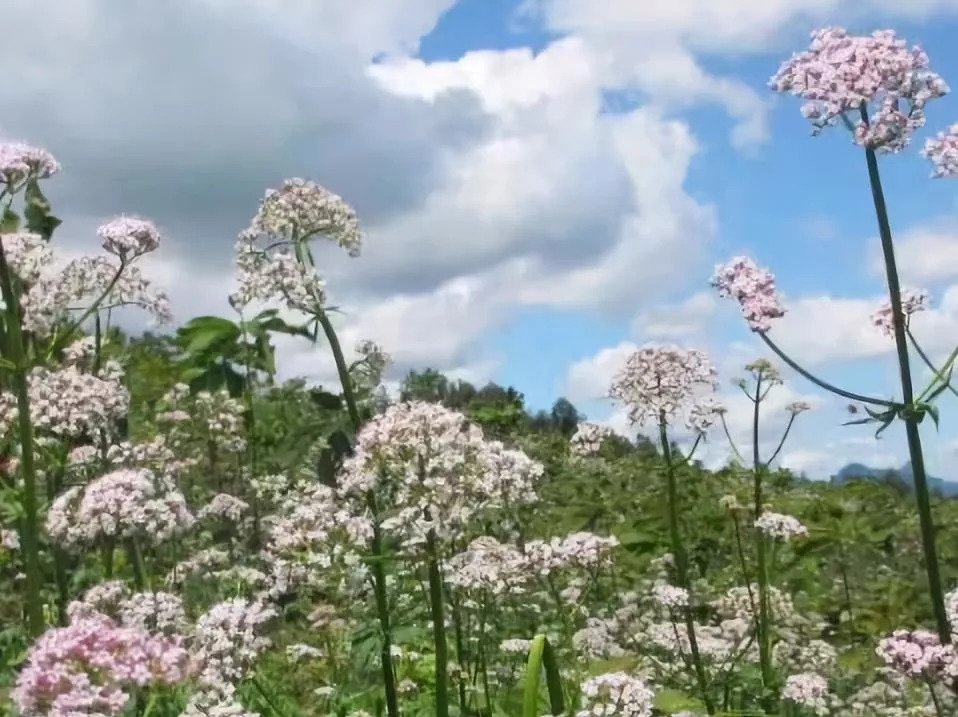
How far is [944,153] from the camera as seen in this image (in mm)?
4445

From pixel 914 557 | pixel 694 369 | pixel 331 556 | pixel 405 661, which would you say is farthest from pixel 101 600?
pixel 914 557

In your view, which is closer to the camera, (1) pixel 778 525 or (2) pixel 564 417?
(1) pixel 778 525

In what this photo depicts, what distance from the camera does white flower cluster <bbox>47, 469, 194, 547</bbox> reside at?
5.05 meters

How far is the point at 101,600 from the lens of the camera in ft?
16.6

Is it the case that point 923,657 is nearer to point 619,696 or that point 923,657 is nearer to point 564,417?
point 619,696

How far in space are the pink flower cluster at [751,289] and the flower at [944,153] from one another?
680 mm

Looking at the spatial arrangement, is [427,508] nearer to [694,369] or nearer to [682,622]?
[694,369]

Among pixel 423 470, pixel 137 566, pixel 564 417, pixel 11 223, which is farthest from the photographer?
pixel 564 417

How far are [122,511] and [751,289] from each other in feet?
8.31

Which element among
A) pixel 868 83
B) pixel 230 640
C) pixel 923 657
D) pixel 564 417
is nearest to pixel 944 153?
pixel 868 83

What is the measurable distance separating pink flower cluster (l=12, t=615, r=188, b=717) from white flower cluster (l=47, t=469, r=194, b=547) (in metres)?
1.64

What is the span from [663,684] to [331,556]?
166cm

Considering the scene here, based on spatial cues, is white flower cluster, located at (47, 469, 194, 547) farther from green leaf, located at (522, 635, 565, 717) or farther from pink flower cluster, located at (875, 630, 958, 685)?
pink flower cluster, located at (875, 630, 958, 685)

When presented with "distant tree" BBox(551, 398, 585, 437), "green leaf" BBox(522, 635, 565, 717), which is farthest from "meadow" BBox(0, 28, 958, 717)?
"distant tree" BBox(551, 398, 585, 437)
